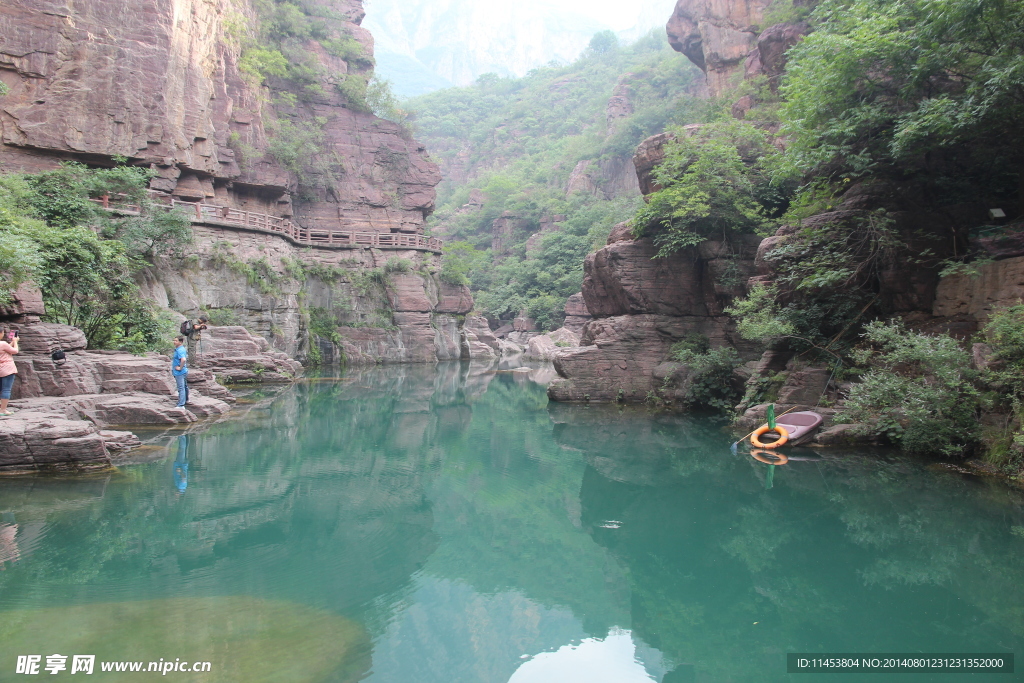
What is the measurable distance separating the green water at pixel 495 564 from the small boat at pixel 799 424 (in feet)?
2.29

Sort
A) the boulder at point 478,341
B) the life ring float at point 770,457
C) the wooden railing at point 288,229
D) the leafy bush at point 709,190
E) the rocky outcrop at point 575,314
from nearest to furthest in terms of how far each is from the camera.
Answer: the life ring float at point 770,457
the leafy bush at point 709,190
the wooden railing at point 288,229
the boulder at point 478,341
the rocky outcrop at point 575,314

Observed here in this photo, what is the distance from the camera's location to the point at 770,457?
8.66 m

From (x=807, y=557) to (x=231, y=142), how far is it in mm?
26701

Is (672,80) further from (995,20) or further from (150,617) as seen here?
(150,617)

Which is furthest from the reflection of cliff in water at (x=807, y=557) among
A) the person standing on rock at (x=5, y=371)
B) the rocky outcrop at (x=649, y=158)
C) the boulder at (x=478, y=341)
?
the boulder at (x=478, y=341)

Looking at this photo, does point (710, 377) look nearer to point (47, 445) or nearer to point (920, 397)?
point (920, 397)

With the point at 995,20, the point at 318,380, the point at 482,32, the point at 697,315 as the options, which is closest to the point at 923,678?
the point at 995,20

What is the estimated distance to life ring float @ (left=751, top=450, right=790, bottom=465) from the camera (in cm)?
838

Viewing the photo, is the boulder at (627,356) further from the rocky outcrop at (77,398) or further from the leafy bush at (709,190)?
the rocky outcrop at (77,398)

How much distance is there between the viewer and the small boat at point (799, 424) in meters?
9.01

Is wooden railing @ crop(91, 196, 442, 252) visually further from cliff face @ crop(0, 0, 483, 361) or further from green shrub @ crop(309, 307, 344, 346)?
green shrub @ crop(309, 307, 344, 346)

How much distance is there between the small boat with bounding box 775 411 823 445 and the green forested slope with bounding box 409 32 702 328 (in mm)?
23255

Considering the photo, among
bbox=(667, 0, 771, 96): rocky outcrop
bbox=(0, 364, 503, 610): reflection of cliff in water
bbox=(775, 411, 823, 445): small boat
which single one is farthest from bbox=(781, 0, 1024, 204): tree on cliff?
bbox=(667, 0, 771, 96): rocky outcrop

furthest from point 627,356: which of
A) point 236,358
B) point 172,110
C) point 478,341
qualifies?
point 478,341
